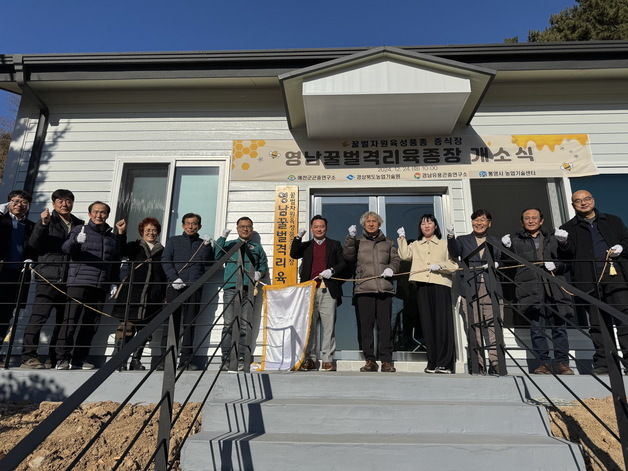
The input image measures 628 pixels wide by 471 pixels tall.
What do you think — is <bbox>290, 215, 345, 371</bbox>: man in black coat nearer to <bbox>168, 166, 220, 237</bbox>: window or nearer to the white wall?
<bbox>168, 166, 220, 237</bbox>: window

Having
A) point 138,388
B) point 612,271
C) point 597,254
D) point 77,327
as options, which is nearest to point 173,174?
point 77,327

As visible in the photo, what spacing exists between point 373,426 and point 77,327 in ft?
10.9

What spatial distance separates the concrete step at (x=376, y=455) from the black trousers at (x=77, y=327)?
2340mm

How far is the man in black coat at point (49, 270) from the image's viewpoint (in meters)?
4.41

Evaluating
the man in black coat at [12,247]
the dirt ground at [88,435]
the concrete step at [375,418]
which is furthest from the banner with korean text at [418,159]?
the concrete step at [375,418]

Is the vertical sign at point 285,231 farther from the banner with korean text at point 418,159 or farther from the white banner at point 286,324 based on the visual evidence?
the white banner at point 286,324

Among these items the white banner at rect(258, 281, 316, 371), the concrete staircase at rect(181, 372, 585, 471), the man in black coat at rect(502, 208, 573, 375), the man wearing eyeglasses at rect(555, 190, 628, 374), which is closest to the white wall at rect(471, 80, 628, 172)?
the man wearing eyeglasses at rect(555, 190, 628, 374)

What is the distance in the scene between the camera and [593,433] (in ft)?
10.6

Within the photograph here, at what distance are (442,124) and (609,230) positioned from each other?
2.28 metres

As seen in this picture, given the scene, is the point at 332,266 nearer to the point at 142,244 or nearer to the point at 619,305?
the point at 142,244

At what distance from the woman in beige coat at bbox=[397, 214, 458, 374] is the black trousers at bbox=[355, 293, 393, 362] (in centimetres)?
38

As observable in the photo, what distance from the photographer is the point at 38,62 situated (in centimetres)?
577

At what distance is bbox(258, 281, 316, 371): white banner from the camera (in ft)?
15.6

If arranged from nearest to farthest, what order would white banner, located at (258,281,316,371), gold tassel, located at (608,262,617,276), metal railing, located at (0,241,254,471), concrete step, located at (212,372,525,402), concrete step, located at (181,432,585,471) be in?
metal railing, located at (0,241,254,471)
concrete step, located at (181,432,585,471)
concrete step, located at (212,372,525,402)
gold tassel, located at (608,262,617,276)
white banner, located at (258,281,316,371)
